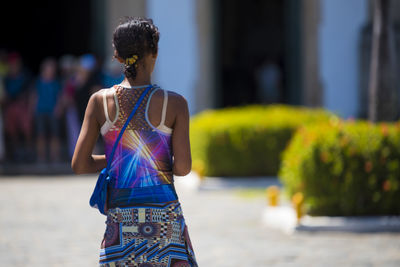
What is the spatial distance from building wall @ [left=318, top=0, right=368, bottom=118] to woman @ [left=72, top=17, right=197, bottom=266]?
45.2 feet

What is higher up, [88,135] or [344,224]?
[88,135]

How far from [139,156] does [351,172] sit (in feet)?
15.7

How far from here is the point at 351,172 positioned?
771 centimetres

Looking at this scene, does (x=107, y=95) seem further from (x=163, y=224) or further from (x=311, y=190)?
(x=311, y=190)

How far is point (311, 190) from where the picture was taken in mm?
7863

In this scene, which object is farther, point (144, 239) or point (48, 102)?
point (48, 102)

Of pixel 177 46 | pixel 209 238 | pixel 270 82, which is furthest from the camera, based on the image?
pixel 270 82

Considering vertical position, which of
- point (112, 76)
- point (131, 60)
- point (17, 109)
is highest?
point (131, 60)

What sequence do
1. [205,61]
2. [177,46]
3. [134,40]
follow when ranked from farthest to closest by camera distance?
[205,61], [177,46], [134,40]

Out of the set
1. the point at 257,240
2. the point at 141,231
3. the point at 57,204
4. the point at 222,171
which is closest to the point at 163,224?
the point at 141,231

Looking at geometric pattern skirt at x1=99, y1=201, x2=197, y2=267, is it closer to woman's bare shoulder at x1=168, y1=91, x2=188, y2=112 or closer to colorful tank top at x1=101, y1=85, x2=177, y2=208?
colorful tank top at x1=101, y1=85, x2=177, y2=208

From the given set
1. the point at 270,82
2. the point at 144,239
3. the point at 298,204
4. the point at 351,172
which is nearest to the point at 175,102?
the point at 144,239

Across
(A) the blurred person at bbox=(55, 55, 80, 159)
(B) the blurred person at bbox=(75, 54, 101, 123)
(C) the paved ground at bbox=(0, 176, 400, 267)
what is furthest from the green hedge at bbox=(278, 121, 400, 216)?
(A) the blurred person at bbox=(55, 55, 80, 159)

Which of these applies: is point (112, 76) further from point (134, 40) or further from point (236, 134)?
point (134, 40)
